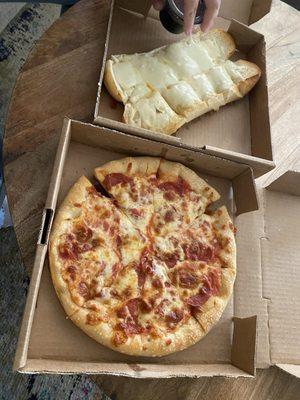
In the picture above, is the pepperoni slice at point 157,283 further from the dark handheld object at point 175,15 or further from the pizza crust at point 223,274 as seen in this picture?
the dark handheld object at point 175,15

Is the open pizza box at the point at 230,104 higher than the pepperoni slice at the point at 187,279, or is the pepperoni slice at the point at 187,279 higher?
the open pizza box at the point at 230,104

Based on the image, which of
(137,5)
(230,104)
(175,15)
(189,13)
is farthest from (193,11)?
(230,104)

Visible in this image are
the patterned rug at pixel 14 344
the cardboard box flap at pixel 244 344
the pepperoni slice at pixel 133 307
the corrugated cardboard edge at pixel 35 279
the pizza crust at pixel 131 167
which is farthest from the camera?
the patterned rug at pixel 14 344

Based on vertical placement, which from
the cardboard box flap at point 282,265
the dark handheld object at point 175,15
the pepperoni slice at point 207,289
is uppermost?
the dark handheld object at point 175,15

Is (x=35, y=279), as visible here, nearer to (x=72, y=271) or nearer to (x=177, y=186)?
(x=72, y=271)

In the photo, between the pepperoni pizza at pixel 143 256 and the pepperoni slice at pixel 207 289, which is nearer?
the pepperoni pizza at pixel 143 256

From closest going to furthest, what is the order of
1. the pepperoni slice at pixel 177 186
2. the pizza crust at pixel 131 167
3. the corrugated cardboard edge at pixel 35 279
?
the corrugated cardboard edge at pixel 35 279 < the pizza crust at pixel 131 167 < the pepperoni slice at pixel 177 186

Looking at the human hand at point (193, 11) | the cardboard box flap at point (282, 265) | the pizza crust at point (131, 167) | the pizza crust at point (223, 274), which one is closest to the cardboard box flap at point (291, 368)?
the cardboard box flap at point (282, 265)

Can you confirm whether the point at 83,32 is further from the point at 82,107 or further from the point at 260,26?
the point at 260,26
